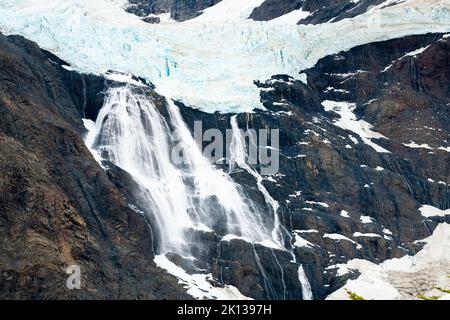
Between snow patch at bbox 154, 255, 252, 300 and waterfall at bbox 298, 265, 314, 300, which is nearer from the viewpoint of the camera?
snow patch at bbox 154, 255, 252, 300

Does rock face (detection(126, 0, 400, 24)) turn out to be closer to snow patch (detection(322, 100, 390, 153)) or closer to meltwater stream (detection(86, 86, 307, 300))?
snow patch (detection(322, 100, 390, 153))

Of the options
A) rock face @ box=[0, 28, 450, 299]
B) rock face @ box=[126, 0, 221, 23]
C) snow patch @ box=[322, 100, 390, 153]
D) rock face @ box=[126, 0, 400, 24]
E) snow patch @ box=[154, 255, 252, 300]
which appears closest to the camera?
rock face @ box=[0, 28, 450, 299]

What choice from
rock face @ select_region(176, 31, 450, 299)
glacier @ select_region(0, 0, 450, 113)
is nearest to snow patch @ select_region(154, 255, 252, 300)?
rock face @ select_region(176, 31, 450, 299)

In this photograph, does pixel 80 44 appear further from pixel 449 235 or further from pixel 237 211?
pixel 449 235

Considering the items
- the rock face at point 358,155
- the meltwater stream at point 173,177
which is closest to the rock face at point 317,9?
the rock face at point 358,155

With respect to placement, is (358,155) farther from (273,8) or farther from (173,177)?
(273,8)
